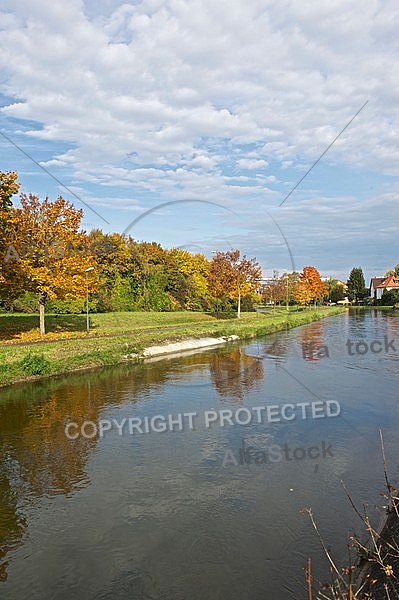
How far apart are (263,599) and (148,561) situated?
1696 mm

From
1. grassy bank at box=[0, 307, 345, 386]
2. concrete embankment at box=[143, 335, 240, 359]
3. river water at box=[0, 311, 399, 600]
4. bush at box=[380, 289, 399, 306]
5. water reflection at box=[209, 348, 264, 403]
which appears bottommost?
river water at box=[0, 311, 399, 600]

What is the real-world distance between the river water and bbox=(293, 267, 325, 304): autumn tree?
213 feet

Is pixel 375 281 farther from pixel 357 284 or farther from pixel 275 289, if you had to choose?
pixel 275 289

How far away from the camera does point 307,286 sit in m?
85.2

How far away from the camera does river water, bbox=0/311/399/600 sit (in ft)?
21.3

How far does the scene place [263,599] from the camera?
5.92m

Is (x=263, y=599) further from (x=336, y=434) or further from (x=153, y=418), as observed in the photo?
(x=153, y=418)

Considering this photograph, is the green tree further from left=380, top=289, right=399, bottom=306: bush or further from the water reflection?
the water reflection

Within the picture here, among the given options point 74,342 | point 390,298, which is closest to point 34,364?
point 74,342

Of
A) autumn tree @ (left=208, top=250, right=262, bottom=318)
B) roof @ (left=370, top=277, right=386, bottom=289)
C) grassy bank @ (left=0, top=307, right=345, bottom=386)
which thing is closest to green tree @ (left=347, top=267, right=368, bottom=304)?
roof @ (left=370, top=277, right=386, bottom=289)

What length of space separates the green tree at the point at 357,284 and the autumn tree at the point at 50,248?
10475 centimetres

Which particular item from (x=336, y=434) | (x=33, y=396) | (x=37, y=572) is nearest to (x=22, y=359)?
(x=33, y=396)

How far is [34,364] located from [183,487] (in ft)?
40.6

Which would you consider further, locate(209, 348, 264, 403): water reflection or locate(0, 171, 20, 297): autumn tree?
locate(0, 171, 20, 297): autumn tree
